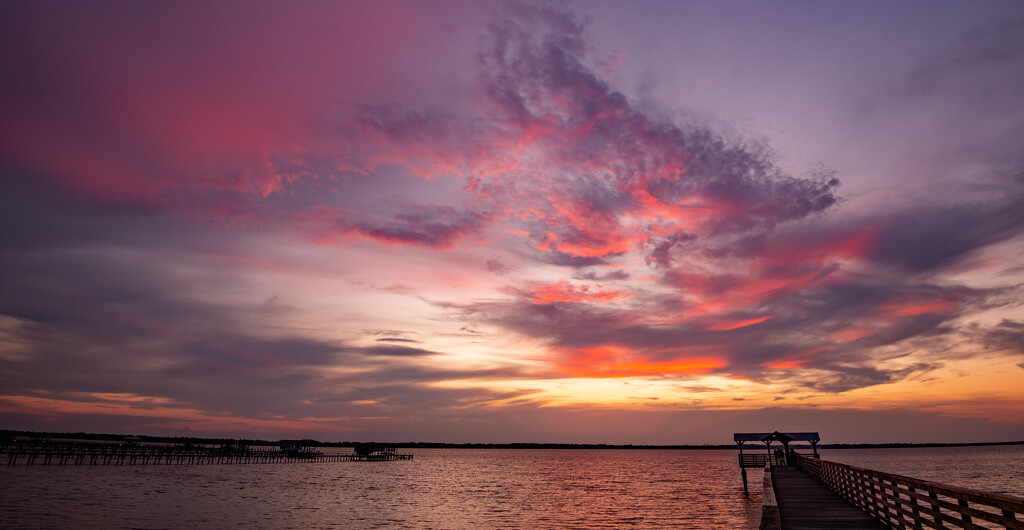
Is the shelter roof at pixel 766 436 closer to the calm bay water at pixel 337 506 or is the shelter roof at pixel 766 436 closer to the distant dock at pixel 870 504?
the calm bay water at pixel 337 506

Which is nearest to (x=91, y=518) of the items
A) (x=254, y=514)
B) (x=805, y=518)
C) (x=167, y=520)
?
(x=167, y=520)

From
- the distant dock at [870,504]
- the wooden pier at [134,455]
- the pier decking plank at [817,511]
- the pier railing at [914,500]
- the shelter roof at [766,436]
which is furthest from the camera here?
the wooden pier at [134,455]

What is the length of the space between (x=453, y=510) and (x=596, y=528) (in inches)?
503

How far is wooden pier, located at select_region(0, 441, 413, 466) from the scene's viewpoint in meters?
81.9

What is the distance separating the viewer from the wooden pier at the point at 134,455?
269 feet

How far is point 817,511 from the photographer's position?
1847 cm

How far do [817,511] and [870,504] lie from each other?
185 centimetres

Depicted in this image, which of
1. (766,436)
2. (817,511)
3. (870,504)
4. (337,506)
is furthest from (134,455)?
(870,504)

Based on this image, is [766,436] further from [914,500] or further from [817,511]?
[914,500]

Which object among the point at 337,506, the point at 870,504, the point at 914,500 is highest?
the point at 914,500

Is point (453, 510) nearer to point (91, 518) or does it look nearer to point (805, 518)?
point (91, 518)

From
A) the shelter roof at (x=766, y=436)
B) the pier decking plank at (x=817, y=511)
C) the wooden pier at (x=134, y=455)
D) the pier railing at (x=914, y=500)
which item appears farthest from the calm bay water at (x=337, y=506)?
the wooden pier at (x=134, y=455)

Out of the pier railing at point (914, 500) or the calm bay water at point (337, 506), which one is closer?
the pier railing at point (914, 500)

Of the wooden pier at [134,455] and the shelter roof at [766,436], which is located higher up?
the shelter roof at [766,436]
